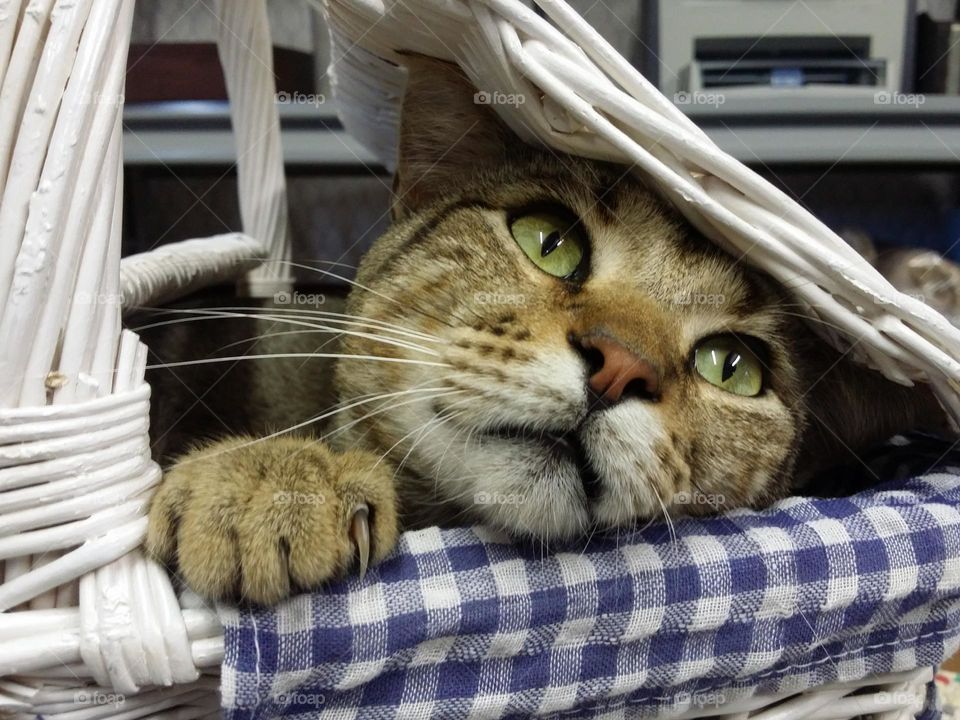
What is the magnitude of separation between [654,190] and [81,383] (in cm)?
55

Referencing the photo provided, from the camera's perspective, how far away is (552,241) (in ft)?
2.55

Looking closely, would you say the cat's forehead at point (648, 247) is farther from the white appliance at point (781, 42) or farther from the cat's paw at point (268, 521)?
the white appliance at point (781, 42)

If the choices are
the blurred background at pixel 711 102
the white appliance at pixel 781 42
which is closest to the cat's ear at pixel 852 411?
the blurred background at pixel 711 102

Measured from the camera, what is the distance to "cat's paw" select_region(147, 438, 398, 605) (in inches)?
19.7

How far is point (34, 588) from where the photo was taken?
18.6 inches

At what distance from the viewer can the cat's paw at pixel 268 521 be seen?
500 millimetres

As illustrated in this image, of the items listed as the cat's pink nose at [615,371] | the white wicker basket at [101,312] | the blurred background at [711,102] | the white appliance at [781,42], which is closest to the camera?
the white wicker basket at [101,312]

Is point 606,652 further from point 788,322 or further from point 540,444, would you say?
point 788,322

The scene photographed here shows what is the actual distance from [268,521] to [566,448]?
0.24 metres

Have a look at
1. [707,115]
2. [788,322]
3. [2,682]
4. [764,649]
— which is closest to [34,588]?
[2,682]

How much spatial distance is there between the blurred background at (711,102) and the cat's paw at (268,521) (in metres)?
1.16

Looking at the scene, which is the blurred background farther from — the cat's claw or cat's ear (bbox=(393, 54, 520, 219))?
the cat's claw

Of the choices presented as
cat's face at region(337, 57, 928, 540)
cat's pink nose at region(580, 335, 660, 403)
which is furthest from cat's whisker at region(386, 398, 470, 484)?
cat's pink nose at region(580, 335, 660, 403)

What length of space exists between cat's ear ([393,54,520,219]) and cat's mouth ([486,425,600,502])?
1.29ft
